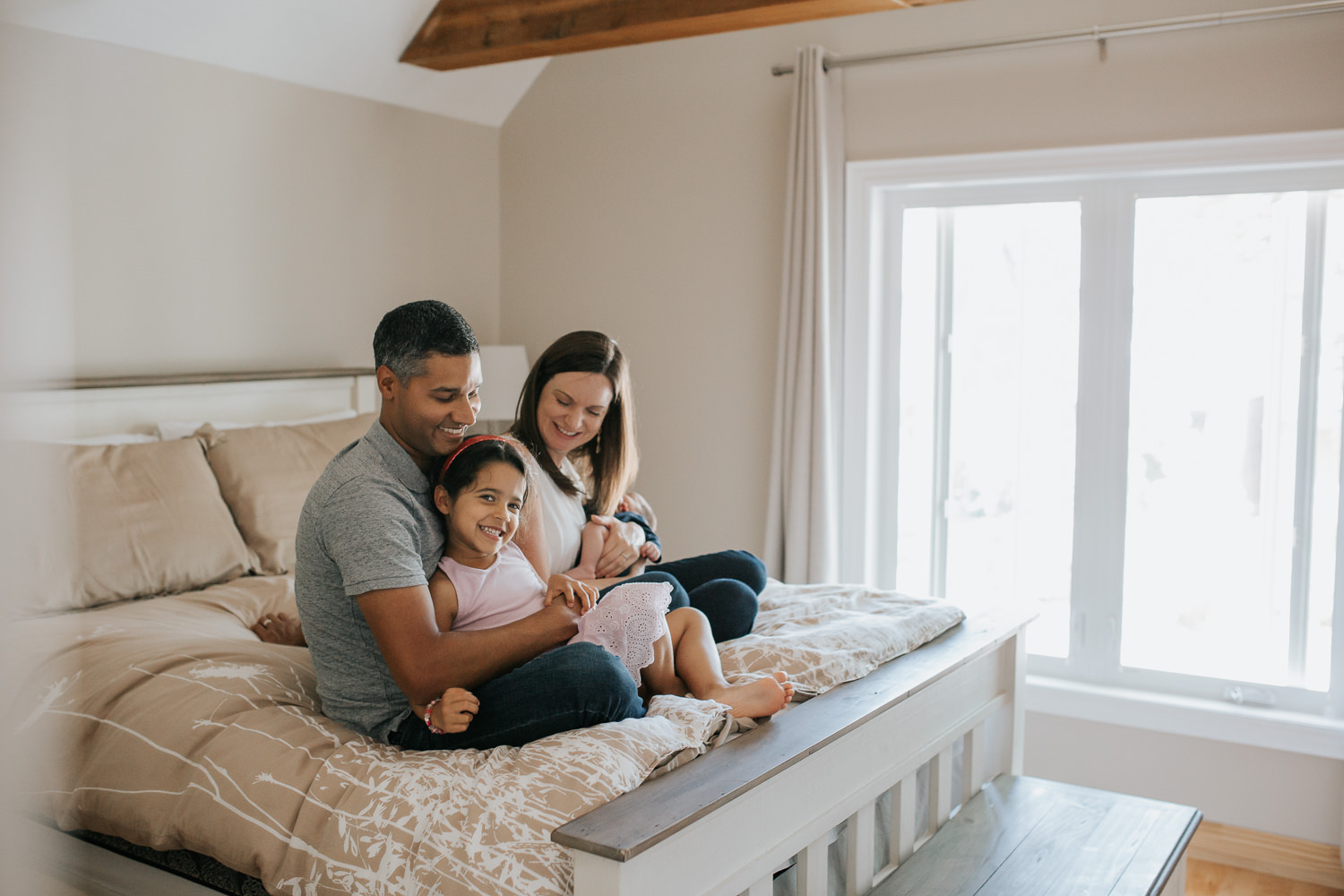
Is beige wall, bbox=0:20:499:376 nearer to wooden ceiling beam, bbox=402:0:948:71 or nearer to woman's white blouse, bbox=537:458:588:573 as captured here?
wooden ceiling beam, bbox=402:0:948:71

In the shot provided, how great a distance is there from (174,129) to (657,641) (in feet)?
6.93

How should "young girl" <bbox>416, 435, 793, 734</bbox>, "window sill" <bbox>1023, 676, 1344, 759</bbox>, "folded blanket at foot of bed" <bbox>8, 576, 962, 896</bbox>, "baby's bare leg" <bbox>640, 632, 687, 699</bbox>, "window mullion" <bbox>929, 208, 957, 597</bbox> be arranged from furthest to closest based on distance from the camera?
"window mullion" <bbox>929, 208, 957, 597</bbox>
"window sill" <bbox>1023, 676, 1344, 759</bbox>
"baby's bare leg" <bbox>640, 632, 687, 699</bbox>
"young girl" <bbox>416, 435, 793, 734</bbox>
"folded blanket at foot of bed" <bbox>8, 576, 962, 896</bbox>

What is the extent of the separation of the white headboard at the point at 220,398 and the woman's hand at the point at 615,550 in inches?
41.7

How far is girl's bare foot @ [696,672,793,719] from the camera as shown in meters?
1.56

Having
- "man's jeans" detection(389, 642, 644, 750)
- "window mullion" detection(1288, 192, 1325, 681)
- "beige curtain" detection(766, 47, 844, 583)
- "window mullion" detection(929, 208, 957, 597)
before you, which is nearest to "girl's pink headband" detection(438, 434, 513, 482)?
"man's jeans" detection(389, 642, 644, 750)

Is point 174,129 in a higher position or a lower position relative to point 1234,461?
higher

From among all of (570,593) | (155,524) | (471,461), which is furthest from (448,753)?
(155,524)

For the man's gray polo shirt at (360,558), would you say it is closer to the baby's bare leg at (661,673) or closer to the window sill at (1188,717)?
the baby's bare leg at (661,673)

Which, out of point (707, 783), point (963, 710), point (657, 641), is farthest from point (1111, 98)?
point (707, 783)

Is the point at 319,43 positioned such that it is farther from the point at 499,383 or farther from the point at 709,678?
the point at 709,678

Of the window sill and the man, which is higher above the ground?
the man

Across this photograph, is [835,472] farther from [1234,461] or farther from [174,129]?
[174,129]

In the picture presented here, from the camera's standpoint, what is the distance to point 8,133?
482 millimetres

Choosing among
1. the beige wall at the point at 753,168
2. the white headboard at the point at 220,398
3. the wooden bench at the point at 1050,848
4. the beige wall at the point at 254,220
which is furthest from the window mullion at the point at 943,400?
the white headboard at the point at 220,398
